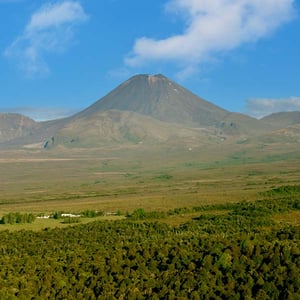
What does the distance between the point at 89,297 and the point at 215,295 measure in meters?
7.21

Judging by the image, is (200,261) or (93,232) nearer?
(200,261)

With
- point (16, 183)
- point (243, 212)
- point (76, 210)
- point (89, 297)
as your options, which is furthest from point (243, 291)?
point (16, 183)

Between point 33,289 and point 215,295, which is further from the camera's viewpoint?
point 33,289

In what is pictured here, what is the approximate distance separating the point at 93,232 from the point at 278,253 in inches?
893

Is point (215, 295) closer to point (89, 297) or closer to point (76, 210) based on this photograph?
point (89, 297)

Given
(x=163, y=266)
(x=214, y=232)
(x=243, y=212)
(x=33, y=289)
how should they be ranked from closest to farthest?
(x=33, y=289) < (x=163, y=266) < (x=214, y=232) < (x=243, y=212)

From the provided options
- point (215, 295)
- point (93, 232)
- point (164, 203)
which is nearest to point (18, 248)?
point (93, 232)

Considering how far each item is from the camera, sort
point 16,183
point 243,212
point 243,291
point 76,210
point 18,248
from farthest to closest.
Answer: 1. point 16,183
2. point 76,210
3. point 243,212
4. point 18,248
5. point 243,291

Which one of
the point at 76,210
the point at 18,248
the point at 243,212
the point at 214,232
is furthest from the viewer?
the point at 76,210

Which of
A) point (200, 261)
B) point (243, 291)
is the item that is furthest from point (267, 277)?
point (200, 261)

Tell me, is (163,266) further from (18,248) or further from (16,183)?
(16,183)

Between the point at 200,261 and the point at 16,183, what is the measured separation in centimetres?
16378

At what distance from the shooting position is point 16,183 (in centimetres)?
19212

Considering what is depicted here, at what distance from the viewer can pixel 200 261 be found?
35625 millimetres
